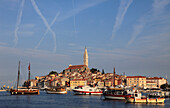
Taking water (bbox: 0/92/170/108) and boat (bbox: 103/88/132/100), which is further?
boat (bbox: 103/88/132/100)

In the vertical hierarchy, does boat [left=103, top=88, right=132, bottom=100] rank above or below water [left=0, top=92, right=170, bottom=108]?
above

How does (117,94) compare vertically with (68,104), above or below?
above

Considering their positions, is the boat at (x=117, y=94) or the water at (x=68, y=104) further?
the boat at (x=117, y=94)

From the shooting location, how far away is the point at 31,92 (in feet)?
385

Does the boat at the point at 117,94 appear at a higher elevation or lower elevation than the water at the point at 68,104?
higher

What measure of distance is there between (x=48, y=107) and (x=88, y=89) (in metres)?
69.2

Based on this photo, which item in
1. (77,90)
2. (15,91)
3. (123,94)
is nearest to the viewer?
(123,94)

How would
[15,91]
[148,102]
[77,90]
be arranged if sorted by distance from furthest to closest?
[77,90] → [15,91] → [148,102]

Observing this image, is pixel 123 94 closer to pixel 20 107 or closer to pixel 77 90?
pixel 20 107

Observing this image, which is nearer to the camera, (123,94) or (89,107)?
(89,107)

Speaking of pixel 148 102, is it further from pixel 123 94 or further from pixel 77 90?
pixel 77 90

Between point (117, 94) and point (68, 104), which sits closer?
point (68, 104)

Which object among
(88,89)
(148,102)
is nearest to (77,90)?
(88,89)

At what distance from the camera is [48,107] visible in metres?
61.3
